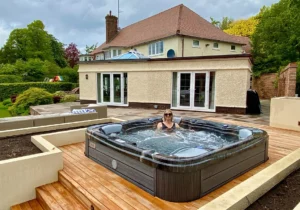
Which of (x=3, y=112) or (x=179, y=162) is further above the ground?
(x=179, y=162)

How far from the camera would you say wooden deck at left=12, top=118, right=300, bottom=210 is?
2.47 m

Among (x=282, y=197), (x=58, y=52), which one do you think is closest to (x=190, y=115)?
(x=282, y=197)

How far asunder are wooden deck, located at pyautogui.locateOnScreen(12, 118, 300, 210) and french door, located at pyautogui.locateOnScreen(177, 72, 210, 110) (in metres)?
7.01

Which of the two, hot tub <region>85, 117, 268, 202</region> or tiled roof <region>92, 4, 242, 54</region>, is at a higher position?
tiled roof <region>92, 4, 242, 54</region>

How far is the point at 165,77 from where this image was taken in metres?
11.7

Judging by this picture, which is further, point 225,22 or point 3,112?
point 225,22

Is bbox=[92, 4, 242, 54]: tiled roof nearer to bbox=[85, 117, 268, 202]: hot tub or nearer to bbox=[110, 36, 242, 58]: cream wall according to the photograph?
bbox=[110, 36, 242, 58]: cream wall

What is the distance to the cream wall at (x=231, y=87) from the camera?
9.91 metres

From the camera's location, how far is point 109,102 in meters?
13.5

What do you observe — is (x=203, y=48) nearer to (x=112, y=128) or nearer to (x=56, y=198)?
(x=112, y=128)

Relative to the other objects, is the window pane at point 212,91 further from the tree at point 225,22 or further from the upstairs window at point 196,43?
the tree at point 225,22

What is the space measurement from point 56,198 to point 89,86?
11.6 meters

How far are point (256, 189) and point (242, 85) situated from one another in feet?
26.9

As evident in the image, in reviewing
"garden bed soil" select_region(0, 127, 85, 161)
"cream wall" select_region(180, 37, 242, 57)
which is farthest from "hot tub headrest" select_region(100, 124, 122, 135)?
→ "cream wall" select_region(180, 37, 242, 57)
